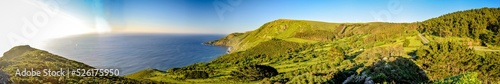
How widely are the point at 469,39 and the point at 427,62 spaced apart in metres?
48.4

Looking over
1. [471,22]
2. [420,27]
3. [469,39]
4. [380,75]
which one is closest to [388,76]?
[380,75]

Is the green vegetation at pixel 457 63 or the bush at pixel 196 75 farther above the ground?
the green vegetation at pixel 457 63

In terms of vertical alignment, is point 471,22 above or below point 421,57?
above

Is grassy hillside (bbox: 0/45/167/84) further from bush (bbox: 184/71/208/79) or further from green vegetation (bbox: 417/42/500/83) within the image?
green vegetation (bbox: 417/42/500/83)

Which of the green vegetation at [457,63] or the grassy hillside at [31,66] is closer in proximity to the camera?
the green vegetation at [457,63]

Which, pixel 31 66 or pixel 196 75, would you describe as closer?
pixel 31 66

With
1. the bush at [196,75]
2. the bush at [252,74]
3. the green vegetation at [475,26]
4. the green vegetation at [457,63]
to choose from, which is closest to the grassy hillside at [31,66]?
the bush at [196,75]

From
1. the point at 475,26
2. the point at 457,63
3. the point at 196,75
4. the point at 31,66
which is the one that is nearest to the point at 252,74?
the point at 196,75

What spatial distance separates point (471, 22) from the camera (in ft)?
327

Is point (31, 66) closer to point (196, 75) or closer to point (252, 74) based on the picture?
point (196, 75)

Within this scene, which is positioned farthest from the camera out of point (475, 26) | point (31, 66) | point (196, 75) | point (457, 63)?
point (196, 75)

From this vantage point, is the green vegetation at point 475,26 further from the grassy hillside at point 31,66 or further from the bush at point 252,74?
the grassy hillside at point 31,66

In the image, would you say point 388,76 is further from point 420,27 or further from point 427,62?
point 420,27

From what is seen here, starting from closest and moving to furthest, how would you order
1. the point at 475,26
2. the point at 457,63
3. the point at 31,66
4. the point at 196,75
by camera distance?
1. the point at 457,63
2. the point at 31,66
3. the point at 475,26
4. the point at 196,75
